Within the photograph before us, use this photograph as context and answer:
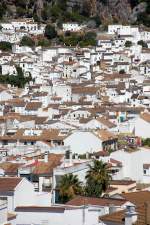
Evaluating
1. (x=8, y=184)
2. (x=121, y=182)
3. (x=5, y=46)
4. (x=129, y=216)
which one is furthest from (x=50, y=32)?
(x=129, y=216)

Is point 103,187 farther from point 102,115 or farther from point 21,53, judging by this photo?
point 21,53

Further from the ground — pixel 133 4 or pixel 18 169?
pixel 133 4

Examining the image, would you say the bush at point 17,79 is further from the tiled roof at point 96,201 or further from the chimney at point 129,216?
the chimney at point 129,216

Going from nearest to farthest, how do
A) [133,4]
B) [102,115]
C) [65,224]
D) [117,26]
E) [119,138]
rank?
1. [65,224]
2. [119,138]
3. [102,115]
4. [117,26]
5. [133,4]

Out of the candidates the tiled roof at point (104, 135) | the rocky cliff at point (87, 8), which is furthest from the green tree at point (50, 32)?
the tiled roof at point (104, 135)

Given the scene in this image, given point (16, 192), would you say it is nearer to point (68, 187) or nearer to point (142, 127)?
point (68, 187)

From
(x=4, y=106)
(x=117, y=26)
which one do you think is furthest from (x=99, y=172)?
(x=117, y=26)

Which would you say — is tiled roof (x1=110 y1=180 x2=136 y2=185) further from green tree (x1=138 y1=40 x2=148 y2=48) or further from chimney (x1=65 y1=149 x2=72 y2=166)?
green tree (x1=138 y1=40 x2=148 y2=48)
